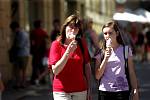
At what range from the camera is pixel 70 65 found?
5.99 metres

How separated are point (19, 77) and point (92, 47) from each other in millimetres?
3239

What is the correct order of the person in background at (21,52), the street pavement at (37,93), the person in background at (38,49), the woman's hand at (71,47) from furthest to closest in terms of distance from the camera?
the person in background at (38,49) → the person in background at (21,52) → the street pavement at (37,93) → the woman's hand at (71,47)

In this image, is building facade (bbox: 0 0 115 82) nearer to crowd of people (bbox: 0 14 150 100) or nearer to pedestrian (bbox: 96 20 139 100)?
crowd of people (bbox: 0 14 150 100)

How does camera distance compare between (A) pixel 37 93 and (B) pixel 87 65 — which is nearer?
(B) pixel 87 65

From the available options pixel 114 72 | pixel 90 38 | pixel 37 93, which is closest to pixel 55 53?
pixel 114 72

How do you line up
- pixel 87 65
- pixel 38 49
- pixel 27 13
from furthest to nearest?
1. pixel 27 13
2. pixel 38 49
3. pixel 87 65

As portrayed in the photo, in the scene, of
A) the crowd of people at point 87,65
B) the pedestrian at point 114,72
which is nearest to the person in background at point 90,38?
the crowd of people at point 87,65

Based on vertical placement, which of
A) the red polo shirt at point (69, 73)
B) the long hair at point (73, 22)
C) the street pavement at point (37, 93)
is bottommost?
the street pavement at point (37, 93)

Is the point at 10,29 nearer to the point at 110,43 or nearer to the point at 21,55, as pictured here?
the point at 21,55

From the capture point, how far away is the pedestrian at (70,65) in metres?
5.94

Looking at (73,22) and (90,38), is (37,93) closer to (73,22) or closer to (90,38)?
(90,38)

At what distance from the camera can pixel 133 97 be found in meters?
5.89

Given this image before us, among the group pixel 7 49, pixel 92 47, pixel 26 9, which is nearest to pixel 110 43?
pixel 92 47

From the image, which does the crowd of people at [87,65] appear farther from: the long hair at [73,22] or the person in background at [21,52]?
the person in background at [21,52]
